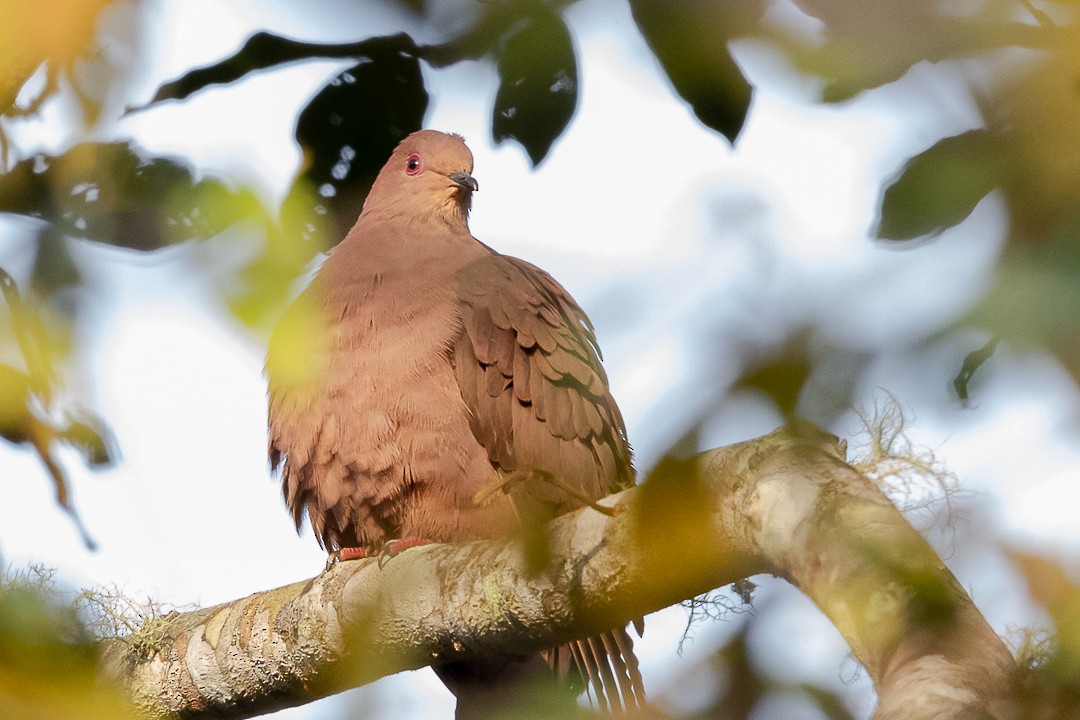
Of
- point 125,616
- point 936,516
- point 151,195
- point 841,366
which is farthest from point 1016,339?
point 125,616

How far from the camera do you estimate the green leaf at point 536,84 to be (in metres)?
1.18

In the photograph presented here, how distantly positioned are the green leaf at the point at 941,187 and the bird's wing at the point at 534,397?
2.99m

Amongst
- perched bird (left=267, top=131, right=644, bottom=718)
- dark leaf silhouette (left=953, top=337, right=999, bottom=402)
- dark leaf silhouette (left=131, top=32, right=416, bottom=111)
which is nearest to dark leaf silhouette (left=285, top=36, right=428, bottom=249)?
dark leaf silhouette (left=131, top=32, right=416, bottom=111)

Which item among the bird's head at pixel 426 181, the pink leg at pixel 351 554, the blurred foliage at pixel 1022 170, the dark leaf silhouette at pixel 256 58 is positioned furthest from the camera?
the bird's head at pixel 426 181

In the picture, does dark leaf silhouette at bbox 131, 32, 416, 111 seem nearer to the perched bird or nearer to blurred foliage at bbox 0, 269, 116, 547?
blurred foliage at bbox 0, 269, 116, 547

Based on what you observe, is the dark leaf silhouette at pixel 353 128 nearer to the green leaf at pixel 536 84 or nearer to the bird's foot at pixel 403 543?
the green leaf at pixel 536 84

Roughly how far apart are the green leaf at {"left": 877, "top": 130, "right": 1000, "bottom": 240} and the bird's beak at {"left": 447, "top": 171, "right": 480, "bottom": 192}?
416 centimetres

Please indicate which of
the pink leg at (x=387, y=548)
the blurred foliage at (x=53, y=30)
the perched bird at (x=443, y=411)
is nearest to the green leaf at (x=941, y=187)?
the blurred foliage at (x=53, y=30)

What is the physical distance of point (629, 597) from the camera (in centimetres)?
180

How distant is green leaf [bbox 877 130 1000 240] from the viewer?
2.61ft

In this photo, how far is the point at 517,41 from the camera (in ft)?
3.93

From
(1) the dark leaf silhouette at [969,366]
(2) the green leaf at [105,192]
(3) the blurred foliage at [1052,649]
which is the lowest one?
(3) the blurred foliage at [1052,649]

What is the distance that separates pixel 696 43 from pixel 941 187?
0.30 metres

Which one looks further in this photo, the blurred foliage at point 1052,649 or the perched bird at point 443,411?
the perched bird at point 443,411
